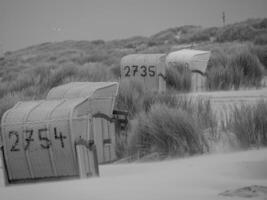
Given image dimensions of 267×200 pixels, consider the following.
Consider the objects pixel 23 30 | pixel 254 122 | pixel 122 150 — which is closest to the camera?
pixel 254 122

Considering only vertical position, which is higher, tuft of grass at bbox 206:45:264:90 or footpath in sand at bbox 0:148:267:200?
footpath in sand at bbox 0:148:267:200

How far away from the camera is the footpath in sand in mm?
5223

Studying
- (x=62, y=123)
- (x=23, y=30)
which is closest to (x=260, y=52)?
→ (x=62, y=123)

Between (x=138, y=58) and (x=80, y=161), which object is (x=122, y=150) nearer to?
(x=80, y=161)

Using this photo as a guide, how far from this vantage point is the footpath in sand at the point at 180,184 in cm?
522

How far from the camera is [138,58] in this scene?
1527cm

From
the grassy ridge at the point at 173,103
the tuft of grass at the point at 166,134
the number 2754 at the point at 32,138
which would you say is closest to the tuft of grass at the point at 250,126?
the grassy ridge at the point at 173,103

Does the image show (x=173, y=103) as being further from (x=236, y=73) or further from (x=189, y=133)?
(x=236, y=73)

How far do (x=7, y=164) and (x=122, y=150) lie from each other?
2.18 metres

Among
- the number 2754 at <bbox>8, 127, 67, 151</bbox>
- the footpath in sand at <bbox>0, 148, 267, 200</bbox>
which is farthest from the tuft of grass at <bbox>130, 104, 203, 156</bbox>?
the number 2754 at <bbox>8, 127, 67, 151</bbox>

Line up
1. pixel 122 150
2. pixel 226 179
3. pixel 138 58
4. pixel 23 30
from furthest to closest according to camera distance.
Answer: pixel 23 30 < pixel 138 58 < pixel 122 150 < pixel 226 179

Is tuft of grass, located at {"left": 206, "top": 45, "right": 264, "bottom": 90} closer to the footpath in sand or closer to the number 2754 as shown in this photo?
the footpath in sand

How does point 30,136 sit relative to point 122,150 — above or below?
above

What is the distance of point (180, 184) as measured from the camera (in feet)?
18.8
